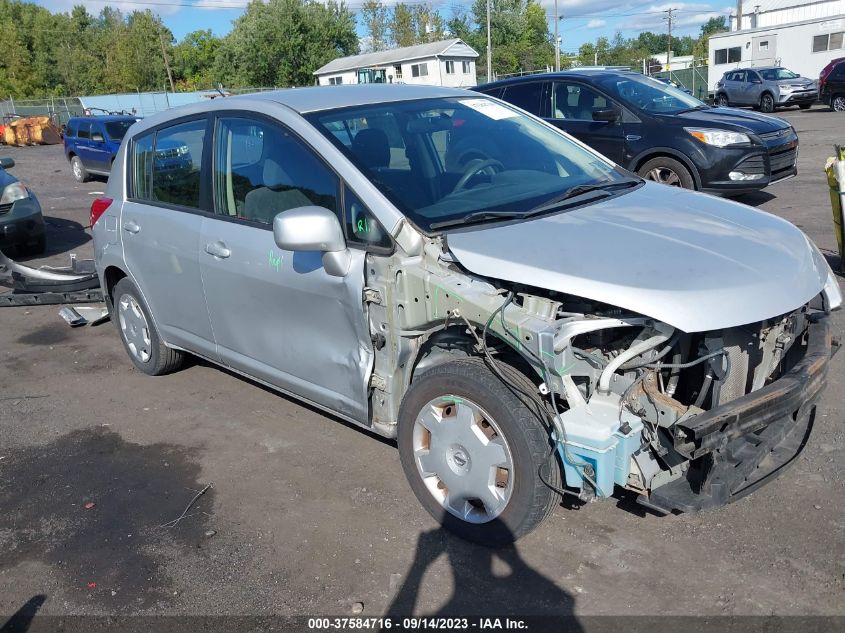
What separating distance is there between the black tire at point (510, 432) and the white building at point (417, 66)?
5507 centimetres

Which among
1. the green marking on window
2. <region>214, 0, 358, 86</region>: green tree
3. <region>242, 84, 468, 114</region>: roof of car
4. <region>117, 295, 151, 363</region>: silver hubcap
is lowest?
<region>117, 295, 151, 363</region>: silver hubcap

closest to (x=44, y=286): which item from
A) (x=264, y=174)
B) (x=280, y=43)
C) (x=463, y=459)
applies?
(x=264, y=174)

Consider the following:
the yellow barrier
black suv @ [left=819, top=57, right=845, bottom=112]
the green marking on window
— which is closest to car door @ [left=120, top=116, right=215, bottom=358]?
the green marking on window

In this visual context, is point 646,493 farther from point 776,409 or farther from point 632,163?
point 632,163

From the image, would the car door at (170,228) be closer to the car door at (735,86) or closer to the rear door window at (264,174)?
the rear door window at (264,174)

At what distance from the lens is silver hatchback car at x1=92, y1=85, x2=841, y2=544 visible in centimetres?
288

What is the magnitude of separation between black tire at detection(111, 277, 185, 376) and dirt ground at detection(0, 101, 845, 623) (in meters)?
0.42

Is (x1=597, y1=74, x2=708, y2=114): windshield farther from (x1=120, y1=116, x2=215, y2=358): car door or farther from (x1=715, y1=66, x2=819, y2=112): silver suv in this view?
(x1=715, y1=66, x2=819, y2=112): silver suv

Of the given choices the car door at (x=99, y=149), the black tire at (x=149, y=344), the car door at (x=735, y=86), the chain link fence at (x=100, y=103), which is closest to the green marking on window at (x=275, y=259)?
the black tire at (x=149, y=344)

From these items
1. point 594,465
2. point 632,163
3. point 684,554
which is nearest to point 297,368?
point 594,465

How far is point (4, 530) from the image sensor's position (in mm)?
3795

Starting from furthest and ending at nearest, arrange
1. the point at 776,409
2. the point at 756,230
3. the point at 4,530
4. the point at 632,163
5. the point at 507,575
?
the point at 632,163
the point at 4,530
the point at 756,230
the point at 507,575
the point at 776,409

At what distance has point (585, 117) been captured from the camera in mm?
10062

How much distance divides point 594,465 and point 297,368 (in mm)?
1802
